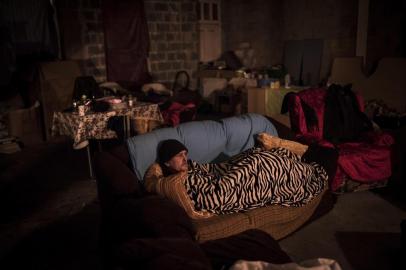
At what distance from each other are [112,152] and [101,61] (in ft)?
16.1

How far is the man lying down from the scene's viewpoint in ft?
7.61

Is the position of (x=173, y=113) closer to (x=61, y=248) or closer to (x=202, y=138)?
(x=202, y=138)

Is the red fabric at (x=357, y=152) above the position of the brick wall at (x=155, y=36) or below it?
below

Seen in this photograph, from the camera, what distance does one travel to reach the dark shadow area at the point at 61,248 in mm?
2545

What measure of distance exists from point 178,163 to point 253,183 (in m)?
0.51

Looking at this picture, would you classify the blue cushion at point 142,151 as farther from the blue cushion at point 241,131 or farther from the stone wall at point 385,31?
the stone wall at point 385,31

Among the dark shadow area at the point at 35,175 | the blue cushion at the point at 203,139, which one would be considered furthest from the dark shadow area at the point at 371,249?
the dark shadow area at the point at 35,175

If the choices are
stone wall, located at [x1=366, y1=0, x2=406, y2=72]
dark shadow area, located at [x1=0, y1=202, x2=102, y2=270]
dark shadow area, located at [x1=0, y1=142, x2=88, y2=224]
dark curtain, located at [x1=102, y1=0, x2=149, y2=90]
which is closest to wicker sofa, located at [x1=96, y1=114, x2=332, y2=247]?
dark shadow area, located at [x1=0, y1=202, x2=102, y2=270]

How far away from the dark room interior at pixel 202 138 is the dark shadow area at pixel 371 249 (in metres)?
0.01

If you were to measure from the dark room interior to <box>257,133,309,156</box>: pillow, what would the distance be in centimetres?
2

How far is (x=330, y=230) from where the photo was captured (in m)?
2.84

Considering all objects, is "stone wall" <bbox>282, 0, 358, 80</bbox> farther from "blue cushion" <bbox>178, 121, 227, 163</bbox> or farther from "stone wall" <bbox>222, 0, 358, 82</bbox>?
"blue cushion" <bbox>178, 121, 227, 163</bbox>

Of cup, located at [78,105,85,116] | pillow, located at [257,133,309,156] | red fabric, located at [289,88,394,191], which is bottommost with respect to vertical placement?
red fabric, located at [289,88,394,191]

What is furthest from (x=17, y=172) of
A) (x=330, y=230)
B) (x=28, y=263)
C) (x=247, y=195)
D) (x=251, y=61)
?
(x=251, y=61)
